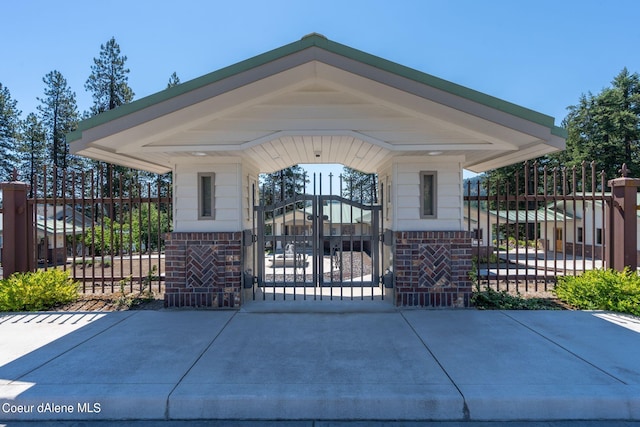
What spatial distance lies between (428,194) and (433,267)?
126 cm

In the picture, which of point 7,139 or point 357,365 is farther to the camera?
point 7,139

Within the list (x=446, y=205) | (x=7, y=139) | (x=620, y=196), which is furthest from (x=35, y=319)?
(x=7, y=139)

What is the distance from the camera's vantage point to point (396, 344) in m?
4.21

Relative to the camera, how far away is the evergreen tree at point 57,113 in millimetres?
29500

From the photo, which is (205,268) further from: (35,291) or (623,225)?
(623,225)

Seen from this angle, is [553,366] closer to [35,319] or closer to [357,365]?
[357,365]

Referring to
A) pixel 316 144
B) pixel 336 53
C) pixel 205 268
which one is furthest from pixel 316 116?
pixel 205 268

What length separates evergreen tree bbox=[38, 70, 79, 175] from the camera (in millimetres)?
29500

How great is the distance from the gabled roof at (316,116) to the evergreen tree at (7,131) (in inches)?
1320

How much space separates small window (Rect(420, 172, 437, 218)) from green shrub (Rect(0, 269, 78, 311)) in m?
6.64

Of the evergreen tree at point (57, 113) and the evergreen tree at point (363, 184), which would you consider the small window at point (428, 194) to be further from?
the evergreen tree at point (57, 113)

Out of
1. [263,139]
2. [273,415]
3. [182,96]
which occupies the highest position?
[182,96]

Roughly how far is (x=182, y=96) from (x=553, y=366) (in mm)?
5630

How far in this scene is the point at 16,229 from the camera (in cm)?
655
